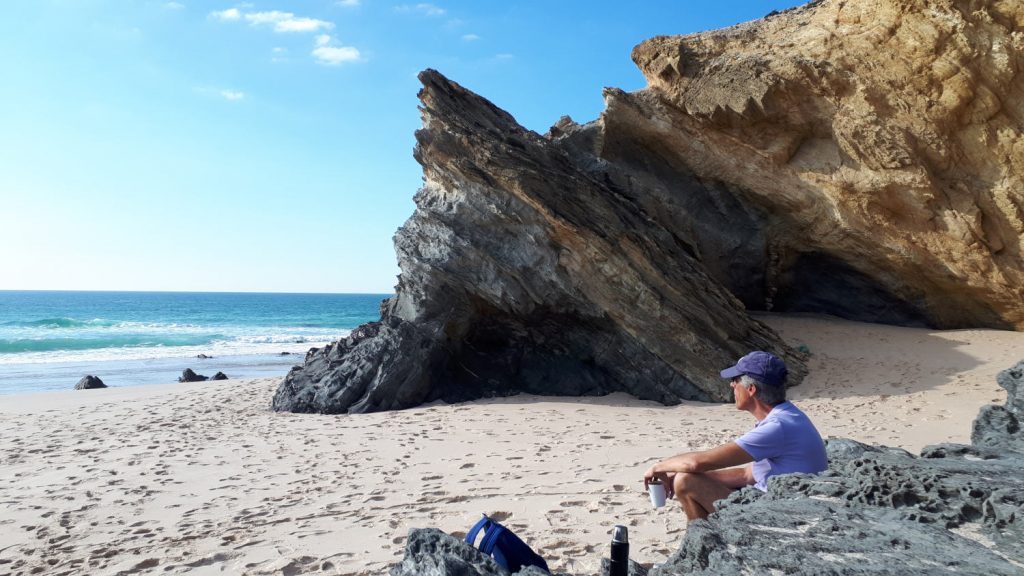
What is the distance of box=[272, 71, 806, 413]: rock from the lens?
34.3ft

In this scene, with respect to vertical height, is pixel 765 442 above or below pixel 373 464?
above

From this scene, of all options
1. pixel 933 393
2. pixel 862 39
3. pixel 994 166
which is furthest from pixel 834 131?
pixel 933 393

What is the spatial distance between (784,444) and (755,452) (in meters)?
0.14

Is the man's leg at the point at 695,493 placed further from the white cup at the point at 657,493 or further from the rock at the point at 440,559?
the rock at the point at 440,559

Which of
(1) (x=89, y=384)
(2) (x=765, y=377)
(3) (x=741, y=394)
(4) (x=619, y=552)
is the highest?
(2) (x=765, y=377)

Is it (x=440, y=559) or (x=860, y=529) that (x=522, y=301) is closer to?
(x=440, y=559)

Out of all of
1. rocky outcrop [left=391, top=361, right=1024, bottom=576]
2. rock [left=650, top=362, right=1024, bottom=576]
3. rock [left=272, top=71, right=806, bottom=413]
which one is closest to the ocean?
rock [left=272, top=71, right=806, bottom=413]

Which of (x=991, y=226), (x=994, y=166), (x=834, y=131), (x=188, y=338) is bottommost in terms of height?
(x=188, y=338)

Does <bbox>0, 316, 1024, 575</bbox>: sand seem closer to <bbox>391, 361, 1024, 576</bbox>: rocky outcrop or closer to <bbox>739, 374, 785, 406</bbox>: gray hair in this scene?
<bbox>739, 374, 785, 406</bbox>: gray hair

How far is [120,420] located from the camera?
9984 millimetres

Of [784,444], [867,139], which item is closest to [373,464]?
[784,444]

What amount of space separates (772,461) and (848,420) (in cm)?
567

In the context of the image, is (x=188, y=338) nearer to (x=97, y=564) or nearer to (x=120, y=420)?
Answer: (x=120, y=420)

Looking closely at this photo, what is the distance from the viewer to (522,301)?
432 inches
